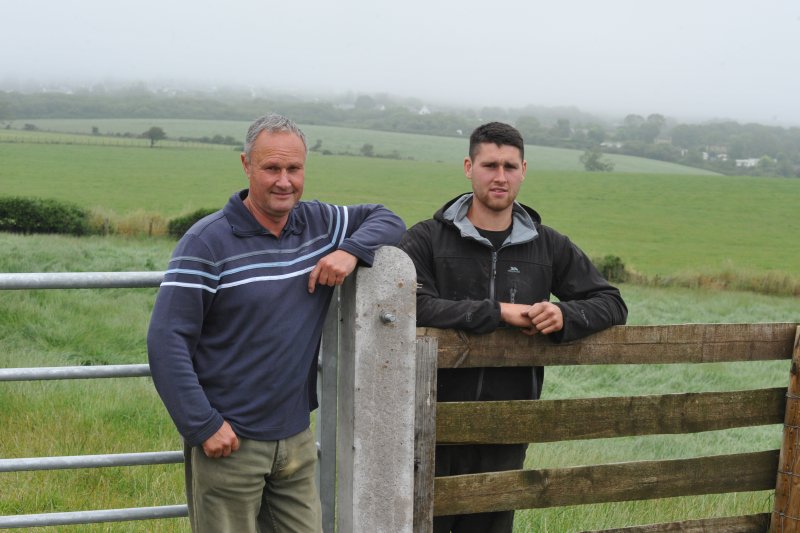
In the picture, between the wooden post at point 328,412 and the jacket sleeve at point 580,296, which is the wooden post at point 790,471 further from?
the wooden post at point 328,412

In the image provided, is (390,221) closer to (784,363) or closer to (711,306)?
(784,363)

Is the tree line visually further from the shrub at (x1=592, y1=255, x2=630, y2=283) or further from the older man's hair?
the older man's hair

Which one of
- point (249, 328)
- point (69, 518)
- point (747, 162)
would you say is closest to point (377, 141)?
point (747, 162)

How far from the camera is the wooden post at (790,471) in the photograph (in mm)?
4012

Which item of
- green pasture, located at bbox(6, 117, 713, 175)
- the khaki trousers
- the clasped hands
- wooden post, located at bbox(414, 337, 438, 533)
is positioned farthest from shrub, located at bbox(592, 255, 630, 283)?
green pasture, located at bbox(6, 117, 713, 175)

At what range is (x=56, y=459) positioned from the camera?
12.0 feet

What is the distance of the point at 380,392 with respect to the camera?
3.52 meters

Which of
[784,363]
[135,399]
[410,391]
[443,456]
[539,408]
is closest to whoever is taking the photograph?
[410,391]

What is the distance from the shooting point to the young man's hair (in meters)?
4.27

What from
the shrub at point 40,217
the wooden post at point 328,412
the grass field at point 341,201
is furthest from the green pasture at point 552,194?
the wooden post at point 328,412

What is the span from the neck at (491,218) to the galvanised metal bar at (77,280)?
1.46m

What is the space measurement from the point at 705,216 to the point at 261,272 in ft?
231

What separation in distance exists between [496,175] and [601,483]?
4.60 feet

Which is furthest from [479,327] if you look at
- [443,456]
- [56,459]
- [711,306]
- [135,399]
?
[711,306]
